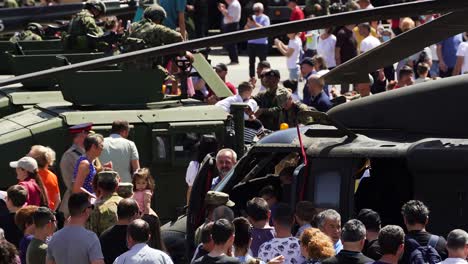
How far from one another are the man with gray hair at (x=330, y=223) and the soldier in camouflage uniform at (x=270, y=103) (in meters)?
5.42

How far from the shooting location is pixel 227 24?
2362cm

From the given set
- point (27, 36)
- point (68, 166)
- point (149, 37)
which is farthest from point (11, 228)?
point (27, 36)

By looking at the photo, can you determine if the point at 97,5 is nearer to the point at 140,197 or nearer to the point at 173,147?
the point at 173,147

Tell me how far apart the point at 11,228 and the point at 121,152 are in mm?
2469

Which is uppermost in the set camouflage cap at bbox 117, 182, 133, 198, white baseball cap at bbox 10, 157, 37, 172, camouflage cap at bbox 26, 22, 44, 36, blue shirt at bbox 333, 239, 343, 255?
camouflage cap at bbox 26, 22, 44, 36

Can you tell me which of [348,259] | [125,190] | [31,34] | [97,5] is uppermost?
[97,5]

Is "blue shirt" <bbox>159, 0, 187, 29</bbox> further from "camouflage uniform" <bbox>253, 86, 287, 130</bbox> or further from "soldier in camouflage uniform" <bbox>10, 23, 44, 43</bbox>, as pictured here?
"camouflage uniform" <bbox>253, 86, 287, 130</bbox>

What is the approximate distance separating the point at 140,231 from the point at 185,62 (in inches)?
244

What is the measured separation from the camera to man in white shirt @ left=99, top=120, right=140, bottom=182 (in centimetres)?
1231

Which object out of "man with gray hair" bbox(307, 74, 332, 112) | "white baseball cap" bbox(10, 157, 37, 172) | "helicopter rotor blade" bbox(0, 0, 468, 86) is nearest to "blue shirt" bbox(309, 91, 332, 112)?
"man with gray hair" bbox(307, 74, 332, 112)

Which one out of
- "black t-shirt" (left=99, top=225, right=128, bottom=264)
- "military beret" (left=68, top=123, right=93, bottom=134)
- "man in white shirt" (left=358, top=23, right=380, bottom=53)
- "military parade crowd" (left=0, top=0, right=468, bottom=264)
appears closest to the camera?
"military parade crowd" (left=0, top=0, right=468, bottom=264)

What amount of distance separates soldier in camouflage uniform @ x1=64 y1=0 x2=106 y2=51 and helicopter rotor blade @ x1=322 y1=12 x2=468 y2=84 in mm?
7456

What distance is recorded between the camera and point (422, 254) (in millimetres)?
8117

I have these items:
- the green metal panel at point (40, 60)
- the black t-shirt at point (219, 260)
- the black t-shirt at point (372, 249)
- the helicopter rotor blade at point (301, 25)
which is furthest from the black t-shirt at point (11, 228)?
the green metal panel at point (40, 60)
